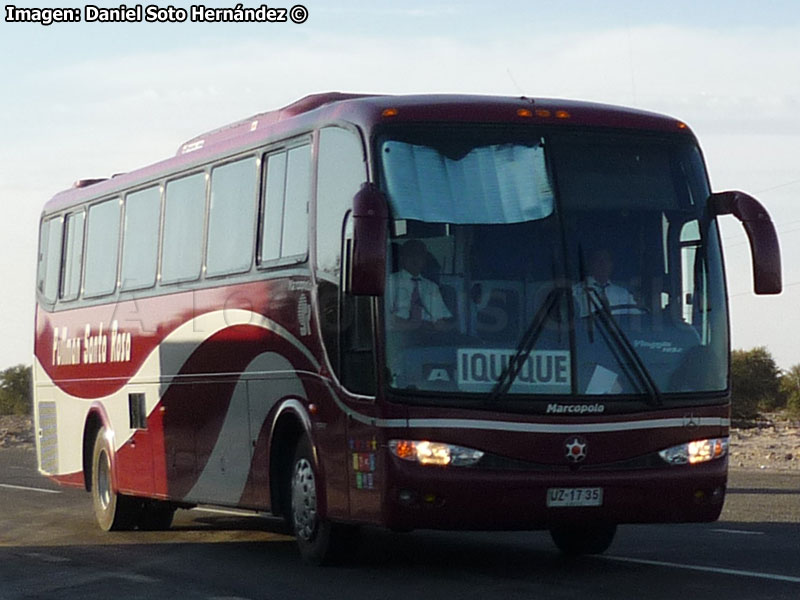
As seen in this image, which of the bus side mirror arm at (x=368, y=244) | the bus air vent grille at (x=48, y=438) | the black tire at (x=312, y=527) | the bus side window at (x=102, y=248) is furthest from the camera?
the bus air vent grille at (x=48, y=438)

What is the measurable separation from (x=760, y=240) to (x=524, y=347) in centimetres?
182

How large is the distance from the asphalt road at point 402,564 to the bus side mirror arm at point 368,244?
1958 millimetres

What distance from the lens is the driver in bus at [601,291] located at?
12570mm

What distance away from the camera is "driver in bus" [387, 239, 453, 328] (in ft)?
40.7

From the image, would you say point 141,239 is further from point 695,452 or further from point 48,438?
point 695,452

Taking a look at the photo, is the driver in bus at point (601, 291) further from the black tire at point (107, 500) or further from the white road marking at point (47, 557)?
the black tire at point (107, 500)

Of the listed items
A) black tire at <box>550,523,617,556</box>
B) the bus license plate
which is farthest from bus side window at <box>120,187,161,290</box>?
the bus license plate

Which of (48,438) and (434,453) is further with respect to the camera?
(48,438)

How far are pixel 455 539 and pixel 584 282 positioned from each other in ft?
14.7

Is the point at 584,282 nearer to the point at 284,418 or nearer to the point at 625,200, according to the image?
the point at 625,200

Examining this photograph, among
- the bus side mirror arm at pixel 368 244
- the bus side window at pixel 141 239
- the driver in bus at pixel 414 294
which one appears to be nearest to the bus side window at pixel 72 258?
the bus side window at pixel 141 239

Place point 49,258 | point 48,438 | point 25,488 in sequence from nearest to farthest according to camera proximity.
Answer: point 48,438
point 49,258
point 25,488

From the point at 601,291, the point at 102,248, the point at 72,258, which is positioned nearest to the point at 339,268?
the point at 601,291

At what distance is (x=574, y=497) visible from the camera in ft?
40.5
